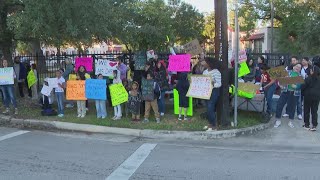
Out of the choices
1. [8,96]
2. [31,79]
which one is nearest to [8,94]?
[8,96]

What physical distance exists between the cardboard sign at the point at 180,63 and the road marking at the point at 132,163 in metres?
3.47

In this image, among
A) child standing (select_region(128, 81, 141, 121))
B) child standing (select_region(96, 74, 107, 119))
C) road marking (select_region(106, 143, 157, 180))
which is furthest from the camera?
child standing (select_region(96, 74, 107, 119))

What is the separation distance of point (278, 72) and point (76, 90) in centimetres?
565

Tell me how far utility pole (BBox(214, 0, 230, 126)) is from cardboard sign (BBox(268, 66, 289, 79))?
57.3 inches

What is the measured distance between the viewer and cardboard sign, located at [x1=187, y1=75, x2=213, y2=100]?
10.2m

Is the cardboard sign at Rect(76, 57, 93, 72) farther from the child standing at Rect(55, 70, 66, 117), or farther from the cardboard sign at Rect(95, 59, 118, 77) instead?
the child standing at Rect(55, 70, 66, 117)

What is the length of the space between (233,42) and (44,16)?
200 inches

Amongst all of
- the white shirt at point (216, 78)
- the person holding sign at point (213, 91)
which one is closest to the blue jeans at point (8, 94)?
the person holding sign at point (213, 91)

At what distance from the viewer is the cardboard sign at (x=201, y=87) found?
1020 centimetres

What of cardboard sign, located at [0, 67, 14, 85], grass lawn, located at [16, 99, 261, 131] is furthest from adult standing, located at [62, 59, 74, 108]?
cardboard sign, located at [0, 67, 14, 85]

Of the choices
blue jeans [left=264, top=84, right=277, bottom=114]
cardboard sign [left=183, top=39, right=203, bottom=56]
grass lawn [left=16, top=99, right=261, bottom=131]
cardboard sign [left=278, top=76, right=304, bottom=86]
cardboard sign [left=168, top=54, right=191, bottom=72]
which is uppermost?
cardboard sign [left=183, top=39, right=203, bottom=56]

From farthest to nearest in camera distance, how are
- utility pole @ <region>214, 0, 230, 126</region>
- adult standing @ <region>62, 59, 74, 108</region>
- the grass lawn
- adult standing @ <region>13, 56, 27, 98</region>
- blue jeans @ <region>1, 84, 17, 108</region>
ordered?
1. adult standing @ <region>13, 56, 27, 98</region>
2. adult standing @ <region>62, 59, 74, 108</region>
3. blue jeans @ <region>1, 84, 17, 108</region>
4. the grass lawn
5. utility pole @ <region>214, 0, 230, 126</region>

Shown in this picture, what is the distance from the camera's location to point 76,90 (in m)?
12.0

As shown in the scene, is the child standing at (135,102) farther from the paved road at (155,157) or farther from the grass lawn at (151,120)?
the paved road at (155,157)
